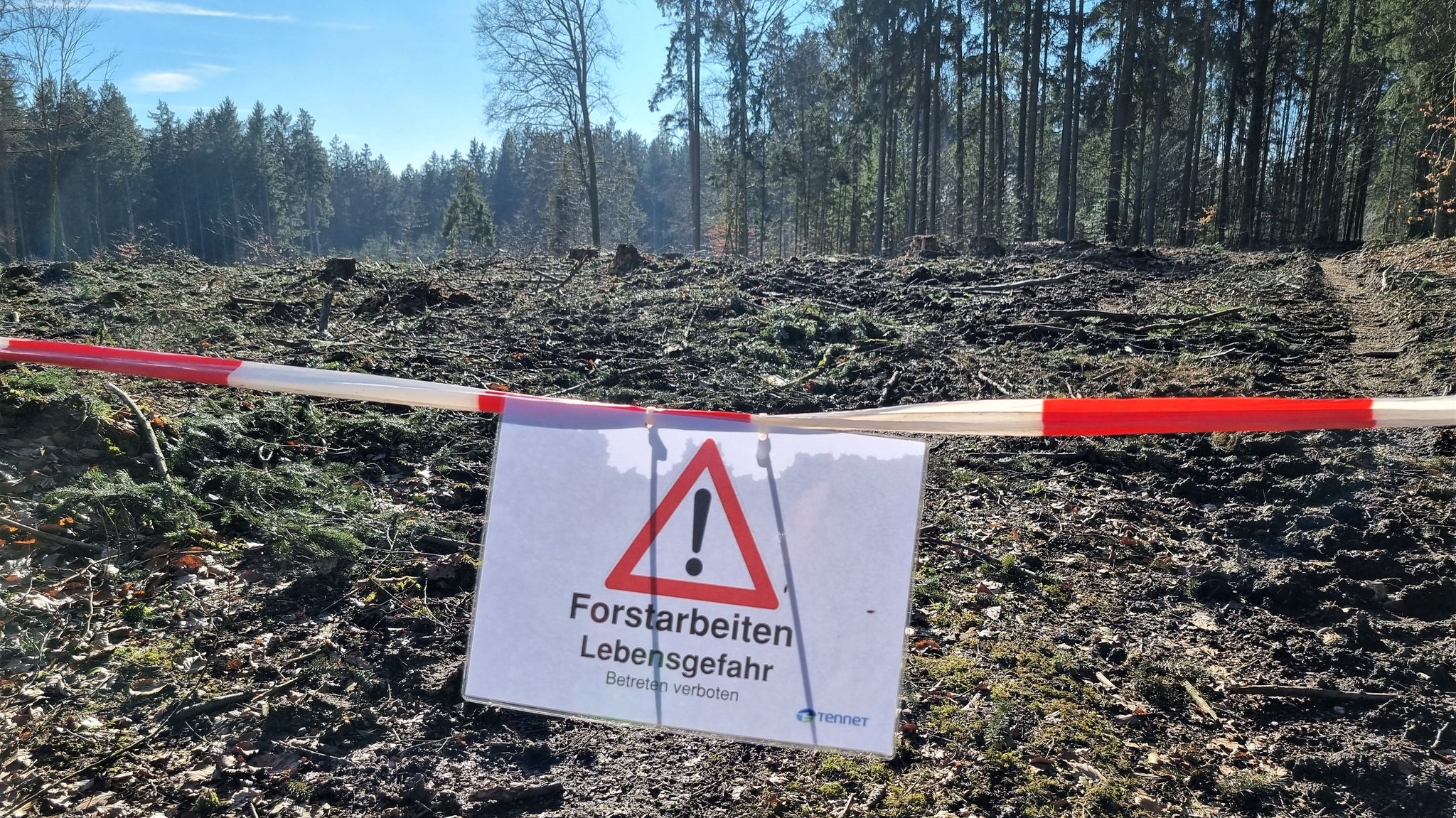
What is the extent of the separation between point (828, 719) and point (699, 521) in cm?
49

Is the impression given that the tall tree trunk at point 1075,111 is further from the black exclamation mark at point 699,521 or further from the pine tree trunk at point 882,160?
the black exclamation mark at point 699,521

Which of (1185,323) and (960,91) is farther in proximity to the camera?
(960,91)

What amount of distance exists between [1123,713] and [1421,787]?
0.90m

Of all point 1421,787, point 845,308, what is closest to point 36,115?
point 845,308

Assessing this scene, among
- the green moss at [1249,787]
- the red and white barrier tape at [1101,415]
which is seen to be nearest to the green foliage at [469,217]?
the green moss at [1249,787]

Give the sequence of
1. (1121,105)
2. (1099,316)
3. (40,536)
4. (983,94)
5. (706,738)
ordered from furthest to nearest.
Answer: (983,94)
(1121,105)
(1099,316)
(40,536)
(706,738)

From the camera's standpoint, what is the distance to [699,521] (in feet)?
5.51

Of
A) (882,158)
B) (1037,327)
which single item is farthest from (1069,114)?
(1037,327)

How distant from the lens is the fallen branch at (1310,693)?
3145mm

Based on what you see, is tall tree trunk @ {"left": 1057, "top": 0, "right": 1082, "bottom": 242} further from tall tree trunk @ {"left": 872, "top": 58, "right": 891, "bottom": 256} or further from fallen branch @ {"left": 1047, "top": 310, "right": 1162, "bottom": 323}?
fallen branch @ {"left": 1047, "top": 310, "right": 1162, "bottom": 323}

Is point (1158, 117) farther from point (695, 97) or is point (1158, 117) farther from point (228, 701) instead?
point (228, 701)

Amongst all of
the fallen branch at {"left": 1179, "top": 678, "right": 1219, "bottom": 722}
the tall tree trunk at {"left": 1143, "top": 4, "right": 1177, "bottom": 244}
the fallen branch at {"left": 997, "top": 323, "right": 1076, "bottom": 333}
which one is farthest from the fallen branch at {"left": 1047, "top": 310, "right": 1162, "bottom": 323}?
the tall tree trunk at {"left": 1143, "top": 4, "right": 1177, "bottom": 244}

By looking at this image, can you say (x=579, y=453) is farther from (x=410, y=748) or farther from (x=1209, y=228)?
(x=1209, y=228)

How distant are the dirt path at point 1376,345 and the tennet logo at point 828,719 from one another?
783 centimetres
